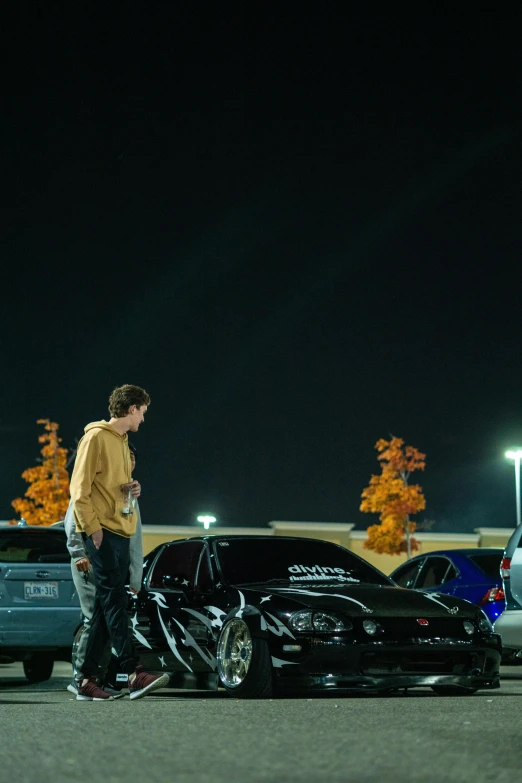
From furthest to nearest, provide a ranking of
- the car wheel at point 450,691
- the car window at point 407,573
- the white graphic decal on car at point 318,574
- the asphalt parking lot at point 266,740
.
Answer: the car window at point 407,573, the white graphic decal on car at point 318,574, the car wheel at point 450,691, the asphalt parking lot at point 266,740

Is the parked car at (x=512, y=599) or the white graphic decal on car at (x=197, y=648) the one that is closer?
the white graphic decal on car at (x=197, y=648)

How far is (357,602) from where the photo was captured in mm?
9039

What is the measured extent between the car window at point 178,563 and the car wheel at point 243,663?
2.75 ft

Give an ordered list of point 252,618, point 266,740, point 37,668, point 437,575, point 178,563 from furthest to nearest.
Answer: point 437,575
point 37,668
point 178,563
point 252,618
point 266,740

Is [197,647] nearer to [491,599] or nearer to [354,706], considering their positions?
[354,706]

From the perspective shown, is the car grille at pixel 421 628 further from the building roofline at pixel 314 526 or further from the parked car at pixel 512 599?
the building roofline at pixel 314 526

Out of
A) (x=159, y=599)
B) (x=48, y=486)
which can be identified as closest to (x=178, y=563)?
(x=159, y=599)

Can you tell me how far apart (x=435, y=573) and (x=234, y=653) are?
5.99 meters

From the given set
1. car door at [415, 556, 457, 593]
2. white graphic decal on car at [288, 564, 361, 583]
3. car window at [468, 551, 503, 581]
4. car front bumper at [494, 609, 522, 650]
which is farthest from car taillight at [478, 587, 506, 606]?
white graphic decal on car at [288, 564, 361, 583]

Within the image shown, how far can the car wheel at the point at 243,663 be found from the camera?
28.6 ft

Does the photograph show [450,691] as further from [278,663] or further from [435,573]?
[435,573]

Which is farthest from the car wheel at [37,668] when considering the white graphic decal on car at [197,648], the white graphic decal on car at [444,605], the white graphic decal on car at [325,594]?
the white graphic decal on car at [444,605]

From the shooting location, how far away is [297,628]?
8742 mm

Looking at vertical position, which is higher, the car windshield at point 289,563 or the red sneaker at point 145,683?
the car windshield at point 289,563
